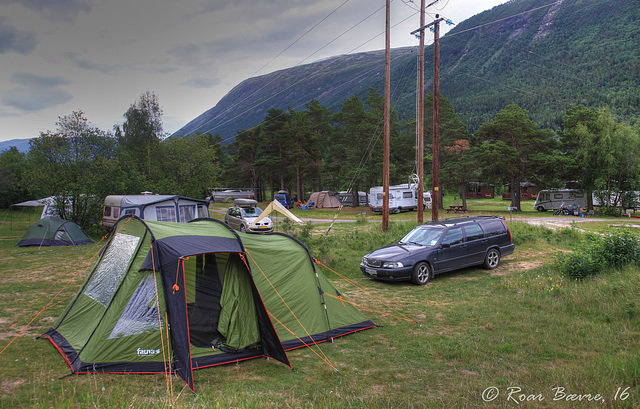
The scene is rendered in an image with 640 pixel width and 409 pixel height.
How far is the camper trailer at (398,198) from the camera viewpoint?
3328cm

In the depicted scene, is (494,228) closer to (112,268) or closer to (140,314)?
(140,314)

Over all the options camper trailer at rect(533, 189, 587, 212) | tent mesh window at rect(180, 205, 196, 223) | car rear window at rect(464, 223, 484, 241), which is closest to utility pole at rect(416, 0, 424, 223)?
car rear window at rect(464, 223, 484, 241)

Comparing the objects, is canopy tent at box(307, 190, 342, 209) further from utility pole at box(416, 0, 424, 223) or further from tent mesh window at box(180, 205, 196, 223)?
utility pole at box(416, 0, 424, 223)

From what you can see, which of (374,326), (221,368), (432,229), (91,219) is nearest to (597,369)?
(374,326)

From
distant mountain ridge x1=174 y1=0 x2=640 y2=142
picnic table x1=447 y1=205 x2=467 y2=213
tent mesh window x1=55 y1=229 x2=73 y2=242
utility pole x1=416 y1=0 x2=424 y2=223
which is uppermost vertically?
distant mountain ridge x1=174 y1=0 x2=640 y2=142

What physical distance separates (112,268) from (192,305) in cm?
160

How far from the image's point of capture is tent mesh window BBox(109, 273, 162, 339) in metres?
5.07

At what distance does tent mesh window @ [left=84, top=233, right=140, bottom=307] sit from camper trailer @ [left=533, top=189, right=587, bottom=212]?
36459 millimetres

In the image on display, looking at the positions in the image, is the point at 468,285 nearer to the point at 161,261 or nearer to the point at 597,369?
the point at 597,369

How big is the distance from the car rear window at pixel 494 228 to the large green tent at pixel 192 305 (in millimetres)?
6242

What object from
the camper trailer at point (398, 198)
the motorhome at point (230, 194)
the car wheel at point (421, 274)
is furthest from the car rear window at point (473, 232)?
the motorhome at point (230, 194)

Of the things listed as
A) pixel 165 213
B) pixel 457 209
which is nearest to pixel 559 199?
pixel 457 209

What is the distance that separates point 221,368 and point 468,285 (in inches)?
265

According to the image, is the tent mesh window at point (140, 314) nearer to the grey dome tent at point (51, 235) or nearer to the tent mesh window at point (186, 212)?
the tent mesh window at point (186, 212)
